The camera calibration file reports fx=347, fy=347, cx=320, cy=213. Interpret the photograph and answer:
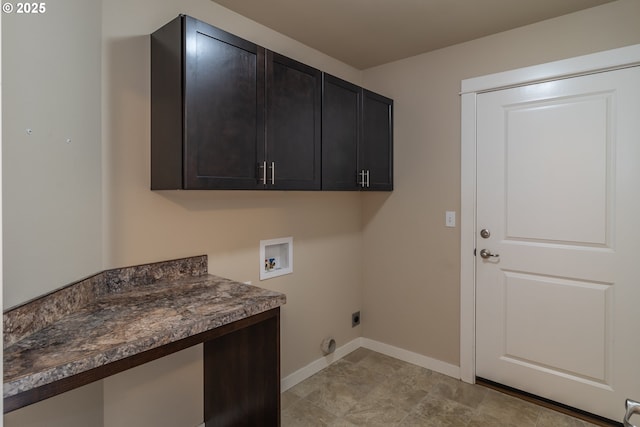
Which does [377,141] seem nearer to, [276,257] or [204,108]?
[276,257]

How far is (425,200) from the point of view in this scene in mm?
2736

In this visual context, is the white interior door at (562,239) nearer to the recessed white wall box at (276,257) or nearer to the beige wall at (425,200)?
the beige wall at (425,200)

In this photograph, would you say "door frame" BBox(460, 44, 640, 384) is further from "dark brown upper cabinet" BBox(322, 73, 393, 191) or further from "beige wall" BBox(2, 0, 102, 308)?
"beige wall" BBox(2, 0, 102, 308)

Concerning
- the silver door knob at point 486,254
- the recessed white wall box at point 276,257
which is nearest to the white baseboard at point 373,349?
the recessed white wall box at point 276,257

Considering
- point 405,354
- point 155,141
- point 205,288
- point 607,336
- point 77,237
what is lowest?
point 405,354

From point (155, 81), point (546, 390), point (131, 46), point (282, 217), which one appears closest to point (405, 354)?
point (546, 390)

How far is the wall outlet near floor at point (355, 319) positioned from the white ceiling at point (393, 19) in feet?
7.21

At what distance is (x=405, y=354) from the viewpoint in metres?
2.87

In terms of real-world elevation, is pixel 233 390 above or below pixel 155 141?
below

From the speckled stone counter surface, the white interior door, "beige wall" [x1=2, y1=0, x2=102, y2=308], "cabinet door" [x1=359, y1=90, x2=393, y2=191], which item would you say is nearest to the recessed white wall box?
the speckled stone counter surface

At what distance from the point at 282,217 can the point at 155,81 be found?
44.8 inches

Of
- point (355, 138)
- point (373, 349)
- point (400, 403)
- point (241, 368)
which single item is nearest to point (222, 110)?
point (355, 138)

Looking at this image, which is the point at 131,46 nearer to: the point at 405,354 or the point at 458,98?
the point at 458,98

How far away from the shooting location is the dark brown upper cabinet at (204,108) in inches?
58.9
